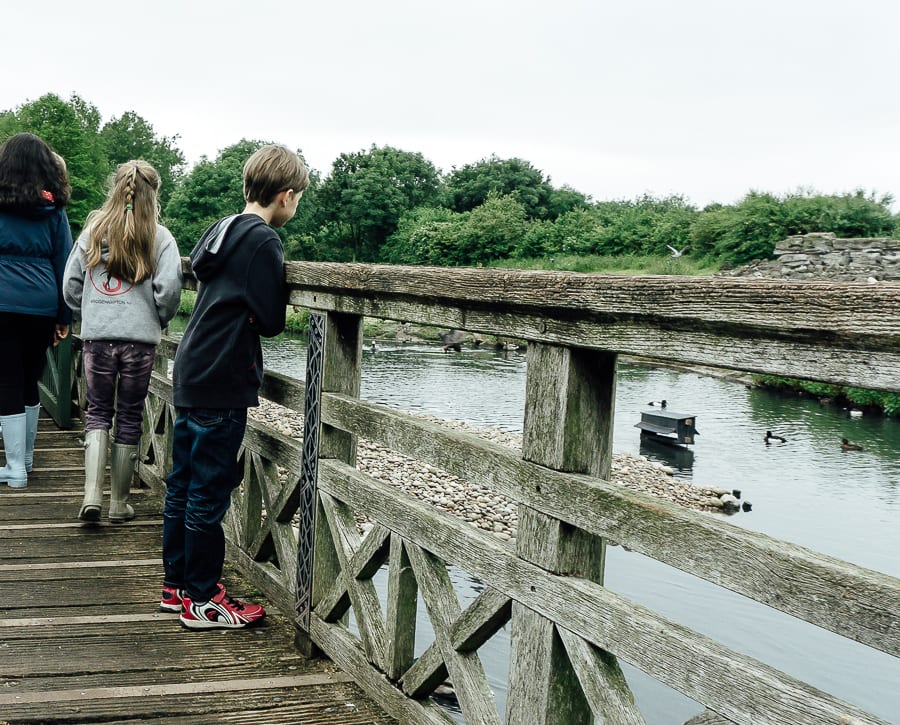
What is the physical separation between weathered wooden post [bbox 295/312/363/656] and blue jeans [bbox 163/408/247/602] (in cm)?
27

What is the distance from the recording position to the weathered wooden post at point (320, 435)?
3.48 m

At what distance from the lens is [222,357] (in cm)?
343

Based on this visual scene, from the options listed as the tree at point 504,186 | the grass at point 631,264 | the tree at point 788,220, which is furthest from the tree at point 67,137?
the tree at point 788,220

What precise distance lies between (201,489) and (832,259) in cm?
3266

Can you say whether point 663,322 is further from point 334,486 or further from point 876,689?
point 876,689

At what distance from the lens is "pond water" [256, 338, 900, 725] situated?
973 cm

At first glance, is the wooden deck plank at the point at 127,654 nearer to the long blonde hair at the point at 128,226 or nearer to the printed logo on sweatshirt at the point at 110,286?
the printed logo on sweatshirt at the point at 110,286

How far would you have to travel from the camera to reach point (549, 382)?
233cm

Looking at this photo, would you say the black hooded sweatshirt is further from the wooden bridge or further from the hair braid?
the hair braid

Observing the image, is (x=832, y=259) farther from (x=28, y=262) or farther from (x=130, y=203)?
(x=130, y=203)

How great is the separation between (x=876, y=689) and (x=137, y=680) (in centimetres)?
815

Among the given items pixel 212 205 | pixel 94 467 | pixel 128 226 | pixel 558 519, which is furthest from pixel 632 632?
pixel 212 205

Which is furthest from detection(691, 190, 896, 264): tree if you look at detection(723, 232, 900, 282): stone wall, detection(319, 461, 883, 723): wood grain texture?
detection(319, 461, 883, 723): wood grain texture

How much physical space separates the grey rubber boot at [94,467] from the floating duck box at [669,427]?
16.5 meters
